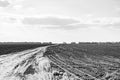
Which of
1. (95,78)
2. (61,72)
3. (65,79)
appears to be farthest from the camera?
(61,72)

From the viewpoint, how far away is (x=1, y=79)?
1354cm

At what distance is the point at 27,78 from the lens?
44.3ft

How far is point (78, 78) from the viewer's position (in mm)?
13336

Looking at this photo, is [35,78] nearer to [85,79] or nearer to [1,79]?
[1,79]

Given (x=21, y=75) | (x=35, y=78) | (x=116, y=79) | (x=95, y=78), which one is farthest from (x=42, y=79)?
(x=116, y=79)

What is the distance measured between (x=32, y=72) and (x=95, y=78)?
466 centimetres

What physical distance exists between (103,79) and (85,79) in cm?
127

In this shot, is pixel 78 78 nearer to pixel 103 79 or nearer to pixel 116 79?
pixel 103 79

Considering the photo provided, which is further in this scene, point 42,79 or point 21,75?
point 21,75

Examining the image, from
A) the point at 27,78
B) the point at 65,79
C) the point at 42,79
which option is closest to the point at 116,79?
the point at 65,79

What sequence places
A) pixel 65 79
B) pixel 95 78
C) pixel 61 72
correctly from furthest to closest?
pixel 61 72 < pixel 95 78 < pixel 65 79

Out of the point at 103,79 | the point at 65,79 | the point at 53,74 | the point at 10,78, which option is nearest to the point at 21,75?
the point at 10,78

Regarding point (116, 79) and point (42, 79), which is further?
point (116, 79)

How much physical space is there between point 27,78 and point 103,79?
4.95 meters
